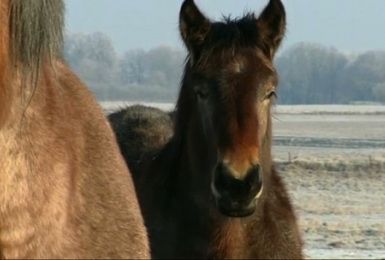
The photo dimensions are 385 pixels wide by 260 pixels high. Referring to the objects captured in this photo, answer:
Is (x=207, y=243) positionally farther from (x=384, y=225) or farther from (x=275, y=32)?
(x=384, y=225)

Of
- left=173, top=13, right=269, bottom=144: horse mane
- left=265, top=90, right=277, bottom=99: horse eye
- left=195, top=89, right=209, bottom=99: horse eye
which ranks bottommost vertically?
left=195, top=89, right=209, bottom=99: horse eye

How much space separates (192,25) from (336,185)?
611 inches

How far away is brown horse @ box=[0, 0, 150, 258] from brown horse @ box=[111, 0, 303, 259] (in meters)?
2.52

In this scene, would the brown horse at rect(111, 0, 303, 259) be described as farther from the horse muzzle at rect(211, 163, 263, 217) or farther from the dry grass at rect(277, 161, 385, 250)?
the dry grass at rect(277, 161, 385, 250)

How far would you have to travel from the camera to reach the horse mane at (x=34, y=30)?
2.49 metres

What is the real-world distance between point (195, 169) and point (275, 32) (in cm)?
105

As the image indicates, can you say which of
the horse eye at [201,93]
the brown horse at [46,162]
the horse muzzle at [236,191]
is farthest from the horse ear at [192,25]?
the brown horse at [46,162]

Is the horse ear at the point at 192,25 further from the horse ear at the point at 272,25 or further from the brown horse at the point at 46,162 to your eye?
the brown horse at the point at 46,162

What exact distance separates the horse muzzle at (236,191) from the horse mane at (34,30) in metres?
2.89

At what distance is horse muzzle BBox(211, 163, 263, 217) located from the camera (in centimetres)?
543

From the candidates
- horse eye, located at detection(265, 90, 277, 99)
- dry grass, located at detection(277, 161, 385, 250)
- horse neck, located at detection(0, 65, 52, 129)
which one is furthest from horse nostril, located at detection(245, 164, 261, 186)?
dry grass, located at detection(277, 161, 385, 250)

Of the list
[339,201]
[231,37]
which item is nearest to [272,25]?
[231,37]

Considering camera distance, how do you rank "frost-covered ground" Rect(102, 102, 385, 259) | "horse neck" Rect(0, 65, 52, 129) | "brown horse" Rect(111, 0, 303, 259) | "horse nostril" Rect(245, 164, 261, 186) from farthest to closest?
1. "frost-covered ground" Rect(102, 102, 385, 259)
2. "brown horse" Rect(111, 0, 303, 259)
3. "horse nostril" Rect(245, 164, 261, 186)
4. "horse neck" Rect(0, 65, 52, 129)

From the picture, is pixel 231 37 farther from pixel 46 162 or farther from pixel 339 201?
pixel 339 201
